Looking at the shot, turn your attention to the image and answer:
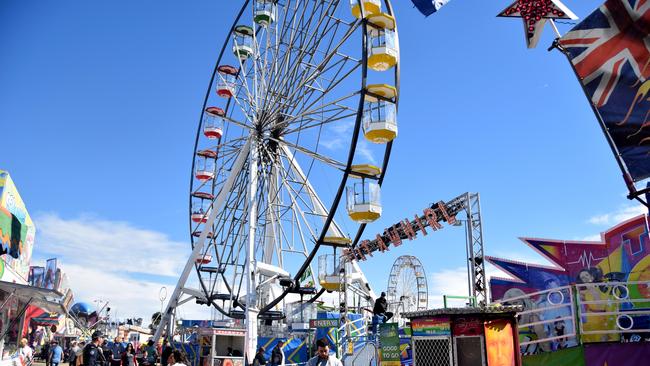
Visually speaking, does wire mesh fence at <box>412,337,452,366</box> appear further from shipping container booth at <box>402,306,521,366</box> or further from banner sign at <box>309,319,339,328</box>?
banner sign at <box>309,319,339,328</box>

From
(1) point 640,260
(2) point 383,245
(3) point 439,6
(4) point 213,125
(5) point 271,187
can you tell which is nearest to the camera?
(3) point 439,6

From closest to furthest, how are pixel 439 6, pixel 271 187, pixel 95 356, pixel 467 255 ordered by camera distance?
pixel 95 356
pixel 439 6
pixel 467 255
pixel 271 187

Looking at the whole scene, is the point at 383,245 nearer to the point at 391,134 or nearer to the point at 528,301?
the point at 391,134

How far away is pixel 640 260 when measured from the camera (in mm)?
18625

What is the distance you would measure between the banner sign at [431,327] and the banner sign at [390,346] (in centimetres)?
441

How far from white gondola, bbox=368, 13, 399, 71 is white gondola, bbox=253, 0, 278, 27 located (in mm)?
7884

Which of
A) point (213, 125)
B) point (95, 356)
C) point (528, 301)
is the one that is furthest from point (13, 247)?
point (528, 301)

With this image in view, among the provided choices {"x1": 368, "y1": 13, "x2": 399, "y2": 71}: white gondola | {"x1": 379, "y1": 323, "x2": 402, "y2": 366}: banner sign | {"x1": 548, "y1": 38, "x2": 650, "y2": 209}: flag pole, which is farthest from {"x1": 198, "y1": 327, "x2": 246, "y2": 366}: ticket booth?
{"x1": 548, "y1": 38, "x2": 650, "y2": 209}: flag pole

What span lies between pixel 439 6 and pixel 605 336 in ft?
40.4

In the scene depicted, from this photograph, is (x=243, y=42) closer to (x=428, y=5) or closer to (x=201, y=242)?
(x=201, y=242)

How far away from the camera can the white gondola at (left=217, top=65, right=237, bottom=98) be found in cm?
2844

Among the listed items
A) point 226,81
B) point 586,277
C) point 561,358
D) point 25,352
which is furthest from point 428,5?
point 226,81

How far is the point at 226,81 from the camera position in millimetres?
28766

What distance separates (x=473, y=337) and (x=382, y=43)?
15057 millimetres
